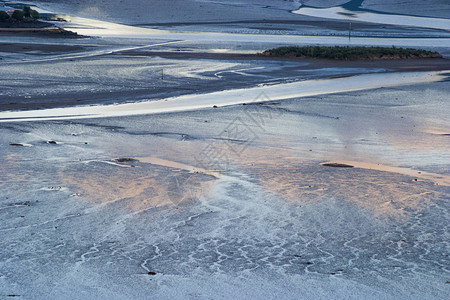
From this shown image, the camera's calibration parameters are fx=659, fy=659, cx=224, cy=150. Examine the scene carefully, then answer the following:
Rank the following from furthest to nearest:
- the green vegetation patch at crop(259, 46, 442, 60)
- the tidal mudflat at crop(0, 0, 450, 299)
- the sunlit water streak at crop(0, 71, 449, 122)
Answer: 1. the green vegetation patch at crop(259, 46, 442, 60)
2. the sunlit water streak at crop(0, 71, 449, 122)
3. the tidal mudflat at crop(0, 0, 450, 299)

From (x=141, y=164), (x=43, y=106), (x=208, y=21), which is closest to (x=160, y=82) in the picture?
(x=43, y=106)

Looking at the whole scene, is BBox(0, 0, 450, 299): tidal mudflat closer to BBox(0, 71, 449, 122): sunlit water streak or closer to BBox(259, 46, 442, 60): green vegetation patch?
BBox(0, 71, 449, 122): sunlit water streak

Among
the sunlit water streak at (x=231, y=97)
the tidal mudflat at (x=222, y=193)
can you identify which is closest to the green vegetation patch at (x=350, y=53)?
the sunlit water streak at (x=231, y=97)

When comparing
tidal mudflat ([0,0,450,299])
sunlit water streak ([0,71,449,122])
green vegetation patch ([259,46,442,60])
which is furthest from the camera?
green vegetation patch ([259,46,442,60])

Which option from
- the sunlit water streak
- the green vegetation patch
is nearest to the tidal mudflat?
the sunlit water streak

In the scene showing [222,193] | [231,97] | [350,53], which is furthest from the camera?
[350,53]

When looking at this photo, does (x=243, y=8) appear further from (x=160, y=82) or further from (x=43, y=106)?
(x=43, y=106)

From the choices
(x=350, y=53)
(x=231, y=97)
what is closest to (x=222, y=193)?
(x=231, y=97)

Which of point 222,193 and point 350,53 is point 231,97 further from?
point 350,53
